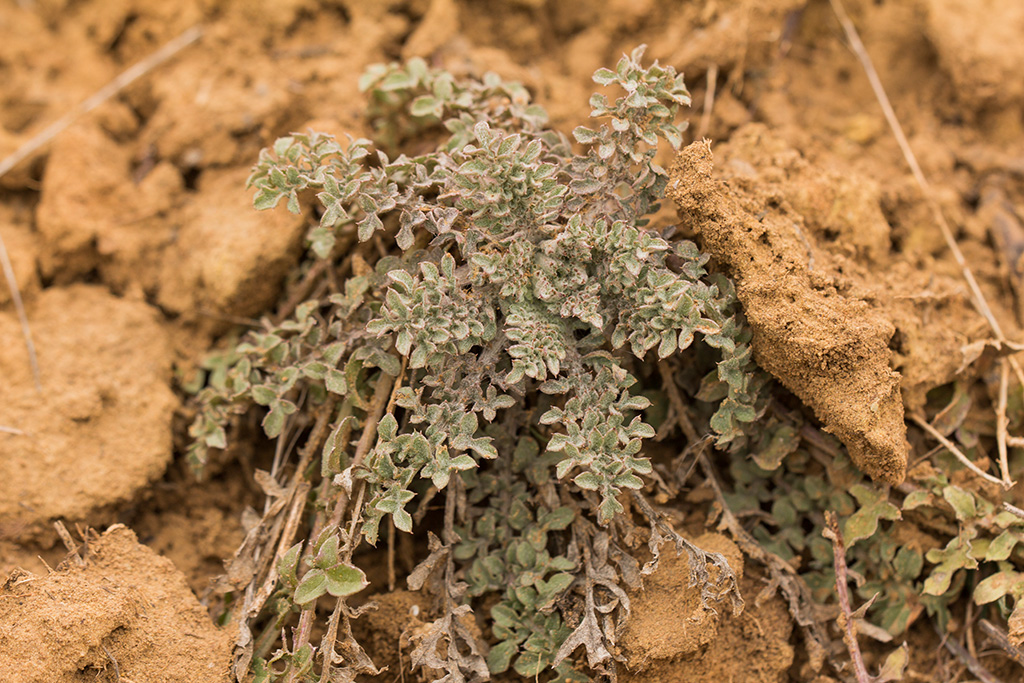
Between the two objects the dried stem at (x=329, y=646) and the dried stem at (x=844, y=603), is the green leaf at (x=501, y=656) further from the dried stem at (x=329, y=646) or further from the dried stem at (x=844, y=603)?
the dried stem at (x=844, y=603)

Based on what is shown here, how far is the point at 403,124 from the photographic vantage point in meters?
2.79

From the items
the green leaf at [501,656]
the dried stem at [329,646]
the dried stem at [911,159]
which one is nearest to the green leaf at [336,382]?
the dried stem at [329,646]

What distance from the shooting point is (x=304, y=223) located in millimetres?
2691

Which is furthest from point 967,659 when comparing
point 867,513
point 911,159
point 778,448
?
point 911,159

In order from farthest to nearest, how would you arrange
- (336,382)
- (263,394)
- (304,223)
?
(304,223), (263,394), (336,382)

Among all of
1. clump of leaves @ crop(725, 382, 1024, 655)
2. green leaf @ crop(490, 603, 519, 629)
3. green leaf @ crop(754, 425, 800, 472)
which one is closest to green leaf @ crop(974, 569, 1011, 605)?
clump of leaves @ crop(725, 382, 1024, 655)

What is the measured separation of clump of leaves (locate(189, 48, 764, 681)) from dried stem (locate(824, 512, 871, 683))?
378mm

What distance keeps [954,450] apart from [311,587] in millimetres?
1917

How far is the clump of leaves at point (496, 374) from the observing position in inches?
80.7

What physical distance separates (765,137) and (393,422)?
1.68 meters

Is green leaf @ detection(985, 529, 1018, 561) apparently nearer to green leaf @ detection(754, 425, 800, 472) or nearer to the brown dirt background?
the brown dirt background

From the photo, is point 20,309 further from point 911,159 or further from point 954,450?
point 911,159

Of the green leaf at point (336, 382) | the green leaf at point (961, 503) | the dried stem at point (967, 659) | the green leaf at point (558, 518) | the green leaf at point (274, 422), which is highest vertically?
the green leaf at point (336, 382)

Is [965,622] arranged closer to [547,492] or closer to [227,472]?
[547,492]
